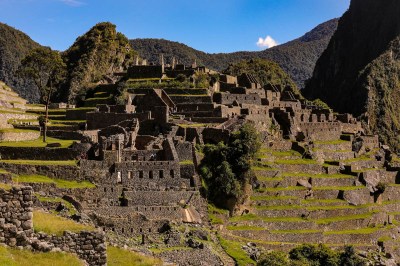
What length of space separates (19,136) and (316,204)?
23.0 m

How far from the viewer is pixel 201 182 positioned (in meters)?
34.6

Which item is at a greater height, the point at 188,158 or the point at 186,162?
the point at 188,158

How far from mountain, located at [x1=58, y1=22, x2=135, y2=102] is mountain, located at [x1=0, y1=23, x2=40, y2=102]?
488 inches

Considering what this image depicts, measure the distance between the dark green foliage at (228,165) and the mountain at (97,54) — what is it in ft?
147

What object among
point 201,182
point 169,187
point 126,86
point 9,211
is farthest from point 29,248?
point 126,86

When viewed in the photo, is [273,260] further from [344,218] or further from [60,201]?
[344,218]

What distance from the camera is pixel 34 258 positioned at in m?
10.4

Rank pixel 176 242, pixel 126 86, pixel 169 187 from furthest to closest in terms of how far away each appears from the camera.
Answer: pixel 126 86 < pixel 169 187 < pixel 176 242

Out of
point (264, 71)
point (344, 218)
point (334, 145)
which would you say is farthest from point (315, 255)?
point (264, 71)

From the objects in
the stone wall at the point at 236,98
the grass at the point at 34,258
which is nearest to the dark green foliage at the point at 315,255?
the stone wall at the point at 236,98

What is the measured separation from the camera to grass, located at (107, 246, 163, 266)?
46.0ft

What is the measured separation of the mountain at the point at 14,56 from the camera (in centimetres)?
10106

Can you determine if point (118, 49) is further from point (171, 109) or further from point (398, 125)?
point (398, 125)

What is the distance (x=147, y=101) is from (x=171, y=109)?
204 centimetres
